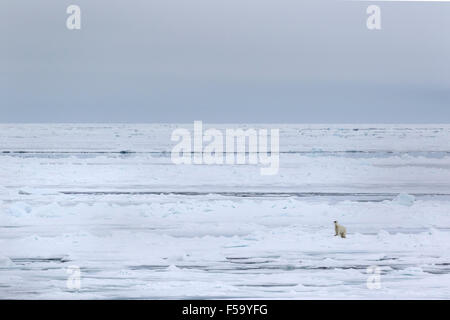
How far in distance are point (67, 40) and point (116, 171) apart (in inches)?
36.1

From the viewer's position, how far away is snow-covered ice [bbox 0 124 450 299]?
192 inches

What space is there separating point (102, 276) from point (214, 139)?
1.16 meters

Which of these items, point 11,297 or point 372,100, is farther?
point 372,100

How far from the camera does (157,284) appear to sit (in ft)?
16.0

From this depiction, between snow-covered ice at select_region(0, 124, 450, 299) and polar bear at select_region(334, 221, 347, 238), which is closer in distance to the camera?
snow-covered ice at select_region(0, 124, 450, 299)

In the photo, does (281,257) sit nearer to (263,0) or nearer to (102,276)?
(102,276)

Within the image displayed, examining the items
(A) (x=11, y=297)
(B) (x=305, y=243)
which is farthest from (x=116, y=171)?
(B) (x=305, y=243)

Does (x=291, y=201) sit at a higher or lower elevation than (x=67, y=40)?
lower

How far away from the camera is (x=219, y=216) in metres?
5.11

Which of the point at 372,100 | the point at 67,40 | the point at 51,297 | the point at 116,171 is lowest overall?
the point at 51,297

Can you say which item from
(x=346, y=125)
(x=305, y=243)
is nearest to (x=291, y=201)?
(x=305, y=243)

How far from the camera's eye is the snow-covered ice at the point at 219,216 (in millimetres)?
4871

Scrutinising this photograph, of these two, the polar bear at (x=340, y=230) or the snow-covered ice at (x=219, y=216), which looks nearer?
the snow-covered ice at (x=219, y=216)

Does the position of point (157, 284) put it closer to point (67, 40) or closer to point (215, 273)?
point (215, 273)
